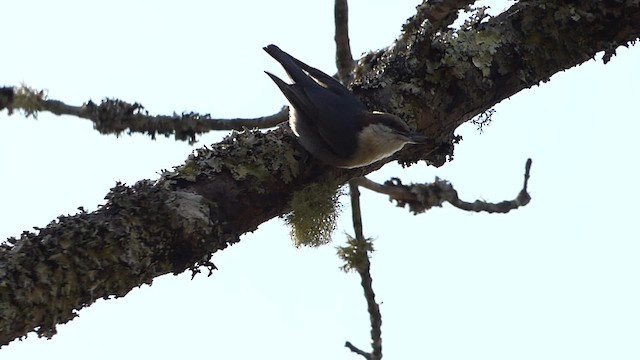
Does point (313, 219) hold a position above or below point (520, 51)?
below

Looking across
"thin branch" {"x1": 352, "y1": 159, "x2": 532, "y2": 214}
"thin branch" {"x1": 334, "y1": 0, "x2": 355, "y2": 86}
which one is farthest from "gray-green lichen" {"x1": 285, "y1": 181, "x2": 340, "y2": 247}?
"thin branch" {"x1": 352, "y1": 159, "x2": 532, "y2": 214}

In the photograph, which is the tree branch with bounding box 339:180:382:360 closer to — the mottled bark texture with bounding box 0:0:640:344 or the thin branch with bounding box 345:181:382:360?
the thin branch with bounding box 345:181:382:360

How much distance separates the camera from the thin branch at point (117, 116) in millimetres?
3719

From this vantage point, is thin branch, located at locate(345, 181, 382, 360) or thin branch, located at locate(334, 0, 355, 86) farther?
thin branch, located at locate(334, 0, 355, 86)

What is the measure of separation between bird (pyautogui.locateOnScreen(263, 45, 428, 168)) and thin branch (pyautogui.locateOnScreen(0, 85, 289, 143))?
36cm

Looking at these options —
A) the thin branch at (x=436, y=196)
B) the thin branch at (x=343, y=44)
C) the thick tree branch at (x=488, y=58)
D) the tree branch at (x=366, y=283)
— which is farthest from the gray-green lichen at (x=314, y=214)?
the thin branch at (x=436, y=196)

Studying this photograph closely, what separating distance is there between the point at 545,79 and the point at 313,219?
3.66ft

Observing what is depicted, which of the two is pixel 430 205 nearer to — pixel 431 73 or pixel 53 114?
pixel 431 73

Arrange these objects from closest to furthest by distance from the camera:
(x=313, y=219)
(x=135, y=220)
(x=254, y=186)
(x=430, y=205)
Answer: (x=135, y=220) → (x=254, y=186) → (x=313, y=219) → (x=430, y=205)

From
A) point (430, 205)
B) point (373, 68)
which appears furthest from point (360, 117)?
point (430, 205)

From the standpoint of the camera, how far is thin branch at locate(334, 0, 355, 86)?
4.23 meters

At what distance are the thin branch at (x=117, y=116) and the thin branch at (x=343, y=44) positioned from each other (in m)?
0.73

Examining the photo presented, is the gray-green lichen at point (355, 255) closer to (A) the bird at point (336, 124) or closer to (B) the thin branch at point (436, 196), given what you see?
(A) the bird at point (336, 124)

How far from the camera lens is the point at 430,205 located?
508 centimetres
